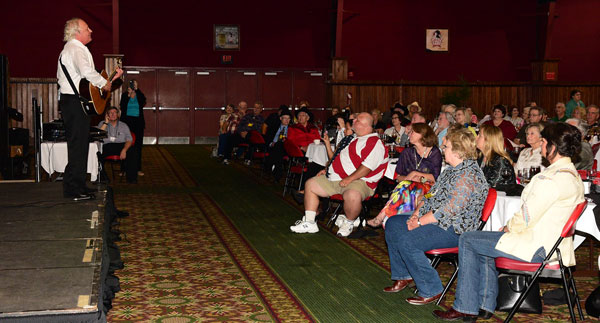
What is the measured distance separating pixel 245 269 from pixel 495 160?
211cm

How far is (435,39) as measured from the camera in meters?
19.6

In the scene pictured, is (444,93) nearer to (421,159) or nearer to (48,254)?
(421,159)

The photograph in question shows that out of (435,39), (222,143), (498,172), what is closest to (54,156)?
(222,143)

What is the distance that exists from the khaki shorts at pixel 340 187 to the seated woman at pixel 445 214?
6.54ft

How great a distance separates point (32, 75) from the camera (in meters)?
17.9

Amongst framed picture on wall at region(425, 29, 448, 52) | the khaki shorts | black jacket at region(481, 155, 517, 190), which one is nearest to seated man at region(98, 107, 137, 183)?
the khaki shorts

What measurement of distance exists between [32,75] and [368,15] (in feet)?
29.2

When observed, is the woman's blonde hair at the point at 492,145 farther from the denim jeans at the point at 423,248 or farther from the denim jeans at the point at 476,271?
the denim jeans at the point at 476,271

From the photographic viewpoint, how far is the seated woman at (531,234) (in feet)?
13.1

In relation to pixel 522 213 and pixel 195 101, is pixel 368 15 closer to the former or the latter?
pixel 195 101

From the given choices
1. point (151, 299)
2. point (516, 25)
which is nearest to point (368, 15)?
point (516, 25)

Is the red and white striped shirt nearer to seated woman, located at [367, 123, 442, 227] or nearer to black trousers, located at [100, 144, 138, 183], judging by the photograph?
seated woman, located at [367, 123, 442, 227]

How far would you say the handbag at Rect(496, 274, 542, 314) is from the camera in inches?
175

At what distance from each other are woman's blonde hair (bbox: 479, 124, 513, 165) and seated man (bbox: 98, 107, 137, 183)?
6.63 metres
